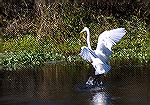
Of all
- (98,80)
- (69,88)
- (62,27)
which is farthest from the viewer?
(62,27)

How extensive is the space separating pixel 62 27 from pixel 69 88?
39.4 ft

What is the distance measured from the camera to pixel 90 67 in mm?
16547

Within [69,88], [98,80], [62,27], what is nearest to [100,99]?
[69,88]

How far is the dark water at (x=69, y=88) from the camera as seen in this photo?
10.2m

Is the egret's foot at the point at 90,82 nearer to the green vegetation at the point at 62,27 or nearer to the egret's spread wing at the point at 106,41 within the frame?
the egret's spread wing at the point at 106,41

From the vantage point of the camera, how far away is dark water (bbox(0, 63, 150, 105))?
10203 millimetres

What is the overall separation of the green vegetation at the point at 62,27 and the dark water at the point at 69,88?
3.50 metres

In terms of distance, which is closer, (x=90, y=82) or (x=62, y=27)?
(x=90, y=82)

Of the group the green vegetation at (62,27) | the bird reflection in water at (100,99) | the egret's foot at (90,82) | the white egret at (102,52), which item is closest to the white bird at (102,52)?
the white egret at (102,52)

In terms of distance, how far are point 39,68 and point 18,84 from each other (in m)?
3.68

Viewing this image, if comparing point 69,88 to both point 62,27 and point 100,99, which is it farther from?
point 62,27

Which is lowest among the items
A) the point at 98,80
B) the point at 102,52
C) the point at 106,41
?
the point at 98,80

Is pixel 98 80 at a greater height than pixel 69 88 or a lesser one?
greater

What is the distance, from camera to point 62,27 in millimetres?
23891
